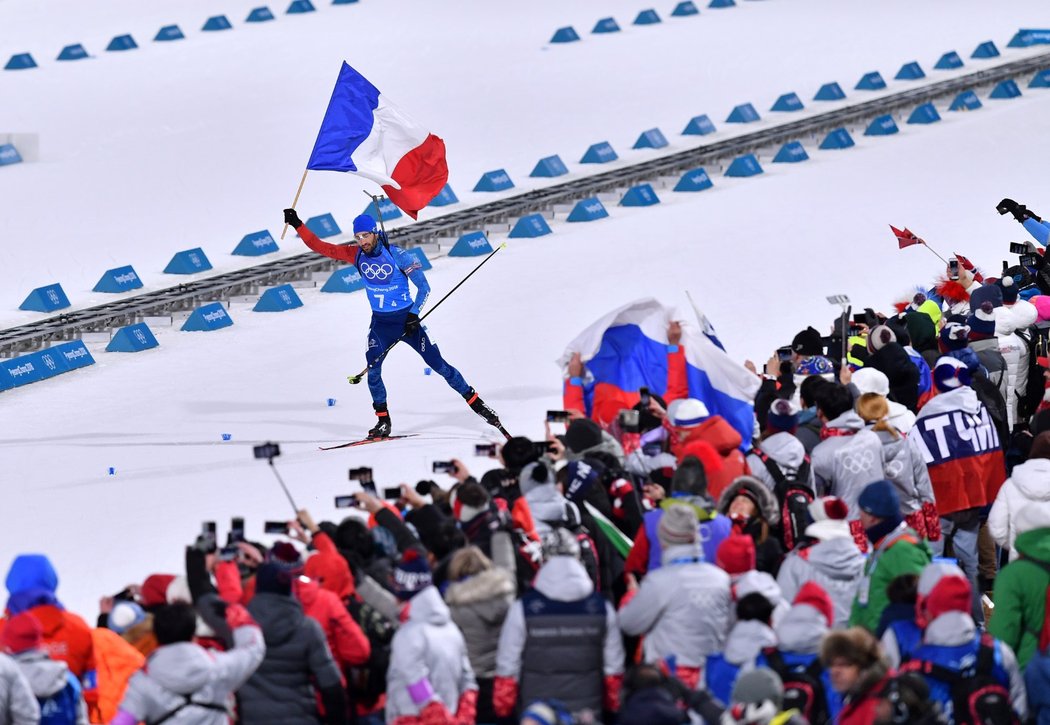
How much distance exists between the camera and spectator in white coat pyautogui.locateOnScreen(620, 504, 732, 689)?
1043 centimetres

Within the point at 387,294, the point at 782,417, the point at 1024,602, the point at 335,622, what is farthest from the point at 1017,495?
the point at 387,294

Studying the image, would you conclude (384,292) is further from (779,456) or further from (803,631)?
(803,631)

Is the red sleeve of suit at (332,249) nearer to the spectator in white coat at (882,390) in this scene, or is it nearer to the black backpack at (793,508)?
the spectator in white coat at (882,390)

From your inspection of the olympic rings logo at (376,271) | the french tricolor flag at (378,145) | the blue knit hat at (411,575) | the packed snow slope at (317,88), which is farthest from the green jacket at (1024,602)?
the packed snow slope at (317,88)

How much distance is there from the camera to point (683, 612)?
10.4 meters

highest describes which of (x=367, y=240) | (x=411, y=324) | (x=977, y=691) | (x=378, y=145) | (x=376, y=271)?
(x=378, y=145)

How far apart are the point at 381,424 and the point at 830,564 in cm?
683

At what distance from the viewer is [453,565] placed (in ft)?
34.1

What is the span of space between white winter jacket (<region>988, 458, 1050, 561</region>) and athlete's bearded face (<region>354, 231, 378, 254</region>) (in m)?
5.99

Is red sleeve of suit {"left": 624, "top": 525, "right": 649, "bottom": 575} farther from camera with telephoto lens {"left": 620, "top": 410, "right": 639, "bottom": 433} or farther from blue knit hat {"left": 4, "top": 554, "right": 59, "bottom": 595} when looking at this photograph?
blue knit hat {"left": 4, "top": 554, "right": 59, "bottom": 595}

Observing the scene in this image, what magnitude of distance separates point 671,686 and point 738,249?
16.0 metres

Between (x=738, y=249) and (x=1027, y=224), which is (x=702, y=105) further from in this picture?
(x=1027, y=224)

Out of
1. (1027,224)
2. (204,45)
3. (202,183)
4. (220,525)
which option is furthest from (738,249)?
(204,45)

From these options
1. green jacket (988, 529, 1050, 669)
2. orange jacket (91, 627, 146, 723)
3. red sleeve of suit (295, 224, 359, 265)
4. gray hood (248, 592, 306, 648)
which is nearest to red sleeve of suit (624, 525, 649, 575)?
green jacket (988, 529, 1050, 669)
